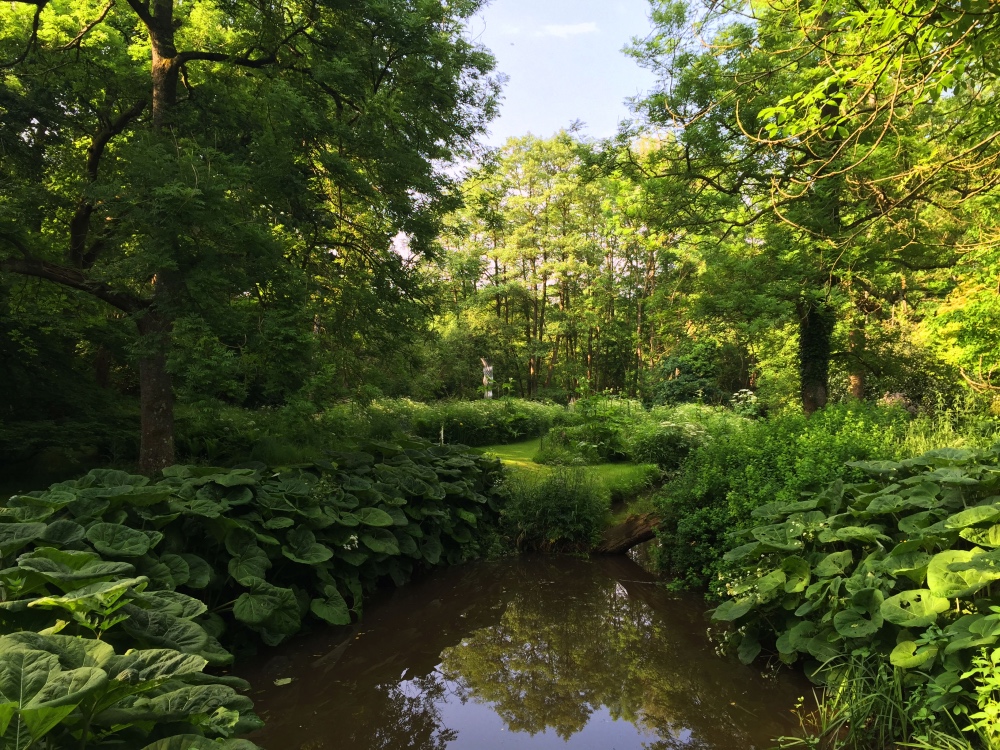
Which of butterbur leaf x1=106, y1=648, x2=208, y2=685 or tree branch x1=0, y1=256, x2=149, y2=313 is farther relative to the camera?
tree branch x1=0, y1=256, x2=149, y2=313

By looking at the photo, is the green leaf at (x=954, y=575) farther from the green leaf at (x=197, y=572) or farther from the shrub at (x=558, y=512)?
the green leaf at (x=197, y=572)

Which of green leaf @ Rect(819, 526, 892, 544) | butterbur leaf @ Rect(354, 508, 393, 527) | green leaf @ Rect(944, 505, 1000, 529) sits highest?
green leaf @ Rect(944, 505, 1000, 529)

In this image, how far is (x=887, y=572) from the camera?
3.59 metres

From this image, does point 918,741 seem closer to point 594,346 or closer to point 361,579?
point 361,579

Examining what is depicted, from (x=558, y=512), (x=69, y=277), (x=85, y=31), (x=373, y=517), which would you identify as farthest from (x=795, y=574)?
(x=85, y=31)

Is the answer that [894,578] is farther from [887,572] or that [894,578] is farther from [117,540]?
[117,540]

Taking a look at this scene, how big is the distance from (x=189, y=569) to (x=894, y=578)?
495cm

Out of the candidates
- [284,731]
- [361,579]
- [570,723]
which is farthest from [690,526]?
[284,731]

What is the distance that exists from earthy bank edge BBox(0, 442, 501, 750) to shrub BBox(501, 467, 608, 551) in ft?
1.90

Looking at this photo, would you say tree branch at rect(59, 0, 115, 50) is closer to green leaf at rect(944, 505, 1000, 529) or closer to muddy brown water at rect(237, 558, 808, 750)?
muddy brown water at rect(237, 558, 808, 750)

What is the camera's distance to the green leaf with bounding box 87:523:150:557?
3.46 metres

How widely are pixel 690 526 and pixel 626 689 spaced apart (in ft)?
6.60

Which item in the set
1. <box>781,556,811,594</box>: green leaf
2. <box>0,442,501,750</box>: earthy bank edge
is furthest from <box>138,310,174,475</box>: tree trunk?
<box>781,556,811,594</box>: green leaf

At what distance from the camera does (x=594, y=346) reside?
2688 centimetres
